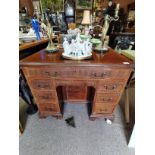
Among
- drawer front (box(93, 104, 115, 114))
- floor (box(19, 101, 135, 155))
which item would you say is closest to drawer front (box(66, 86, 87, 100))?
floor (box(19, 101, 135, 155))

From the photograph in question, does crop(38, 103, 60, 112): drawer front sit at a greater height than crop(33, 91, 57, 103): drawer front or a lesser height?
lesser

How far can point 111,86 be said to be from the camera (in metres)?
1.13

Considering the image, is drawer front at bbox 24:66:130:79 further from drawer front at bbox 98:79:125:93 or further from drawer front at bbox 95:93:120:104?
drawer front at bbox 95:93:120:104

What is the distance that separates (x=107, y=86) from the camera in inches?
44.6

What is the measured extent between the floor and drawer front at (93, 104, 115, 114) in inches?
6.2

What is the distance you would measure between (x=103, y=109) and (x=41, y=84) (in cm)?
70

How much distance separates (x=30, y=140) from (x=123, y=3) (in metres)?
4.05

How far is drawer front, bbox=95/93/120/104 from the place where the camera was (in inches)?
47.4

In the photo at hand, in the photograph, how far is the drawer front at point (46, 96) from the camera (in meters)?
1.21

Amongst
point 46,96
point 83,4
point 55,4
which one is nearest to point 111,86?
point 46,96

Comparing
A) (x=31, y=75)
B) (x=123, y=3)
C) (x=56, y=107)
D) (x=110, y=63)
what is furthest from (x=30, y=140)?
(x=123, y=3)

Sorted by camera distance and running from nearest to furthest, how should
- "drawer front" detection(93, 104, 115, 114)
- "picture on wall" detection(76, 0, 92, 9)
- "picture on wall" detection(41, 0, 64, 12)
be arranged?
"drawer front" detection(93, 104, 115, 114) → "picture on wall" detection(41, 0, 64, 12) → "picture on wall" detection(76, 0, 92, 9)
